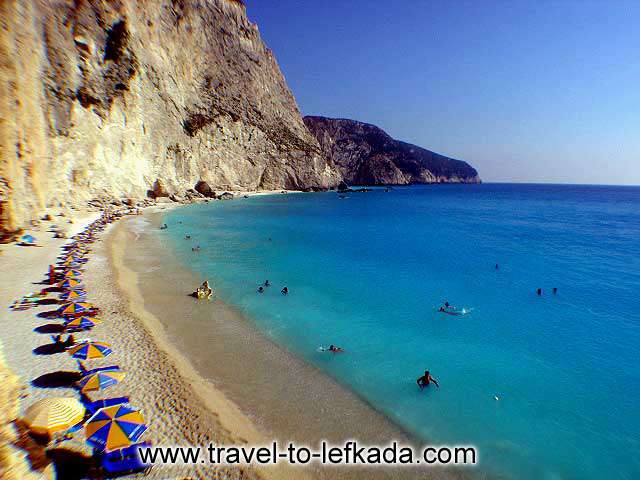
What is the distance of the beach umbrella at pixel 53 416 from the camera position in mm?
7727

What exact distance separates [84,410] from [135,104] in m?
57.0

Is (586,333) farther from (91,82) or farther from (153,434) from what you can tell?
(91,82)

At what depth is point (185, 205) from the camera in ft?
219

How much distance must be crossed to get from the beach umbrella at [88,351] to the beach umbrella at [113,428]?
4.23 metres

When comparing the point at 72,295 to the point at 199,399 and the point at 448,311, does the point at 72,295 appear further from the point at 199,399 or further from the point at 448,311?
the point at 448,311

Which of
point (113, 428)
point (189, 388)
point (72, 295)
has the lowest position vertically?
point (189, 388)

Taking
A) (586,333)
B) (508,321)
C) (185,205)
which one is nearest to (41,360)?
(508,321)

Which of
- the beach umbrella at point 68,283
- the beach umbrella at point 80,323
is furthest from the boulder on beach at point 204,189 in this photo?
the beach umbrella at point 80,323

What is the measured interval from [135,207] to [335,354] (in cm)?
4956

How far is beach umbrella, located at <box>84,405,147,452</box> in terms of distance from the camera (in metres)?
7.21

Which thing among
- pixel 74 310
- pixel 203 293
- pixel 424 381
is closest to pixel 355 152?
pixel 203 293

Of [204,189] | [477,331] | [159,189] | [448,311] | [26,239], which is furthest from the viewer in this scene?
[204,189]

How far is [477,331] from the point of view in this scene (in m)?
17.9

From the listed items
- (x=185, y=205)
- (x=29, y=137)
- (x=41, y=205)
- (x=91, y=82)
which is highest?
(x=91, y=82)
